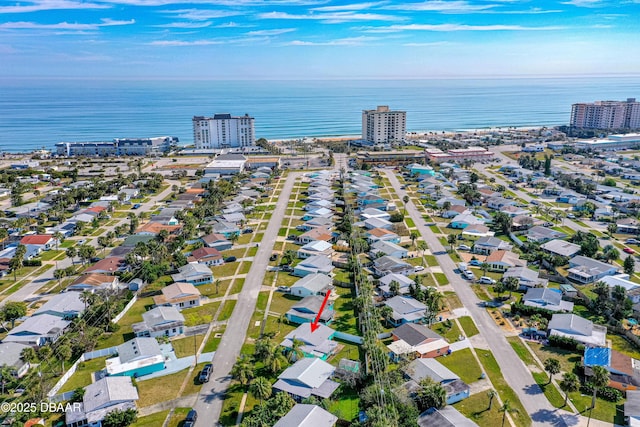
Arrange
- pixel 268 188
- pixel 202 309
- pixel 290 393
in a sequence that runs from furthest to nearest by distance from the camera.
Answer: pixel 268 188
pixel 202 309
pixel 290 393

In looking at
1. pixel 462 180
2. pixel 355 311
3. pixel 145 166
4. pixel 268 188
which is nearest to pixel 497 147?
pixel 462 180

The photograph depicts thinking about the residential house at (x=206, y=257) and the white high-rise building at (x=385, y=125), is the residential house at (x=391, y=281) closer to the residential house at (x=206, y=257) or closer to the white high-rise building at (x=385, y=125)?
the residential house at (x=206, y=257)

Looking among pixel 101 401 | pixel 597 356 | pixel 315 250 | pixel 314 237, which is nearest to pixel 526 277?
pixel 597 356

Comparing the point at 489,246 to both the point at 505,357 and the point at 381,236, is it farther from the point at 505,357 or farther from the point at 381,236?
the point at 505,357

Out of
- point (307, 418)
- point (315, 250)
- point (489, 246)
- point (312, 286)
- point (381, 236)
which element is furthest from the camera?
point (381, 236)

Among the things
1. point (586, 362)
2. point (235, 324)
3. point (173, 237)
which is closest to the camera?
point (586, 362)

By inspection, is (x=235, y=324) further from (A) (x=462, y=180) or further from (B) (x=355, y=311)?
(A) (x=462, y=180)

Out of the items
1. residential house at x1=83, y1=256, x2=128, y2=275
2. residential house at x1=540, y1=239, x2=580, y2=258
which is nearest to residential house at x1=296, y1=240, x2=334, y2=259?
residential house at x1=83, y1=256, x2=128, y2=275

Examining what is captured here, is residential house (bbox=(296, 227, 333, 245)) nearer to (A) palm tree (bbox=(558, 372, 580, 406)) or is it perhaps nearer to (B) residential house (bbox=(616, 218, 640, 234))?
(A) palm tree (bbox=(558, 372, 580, 406))
